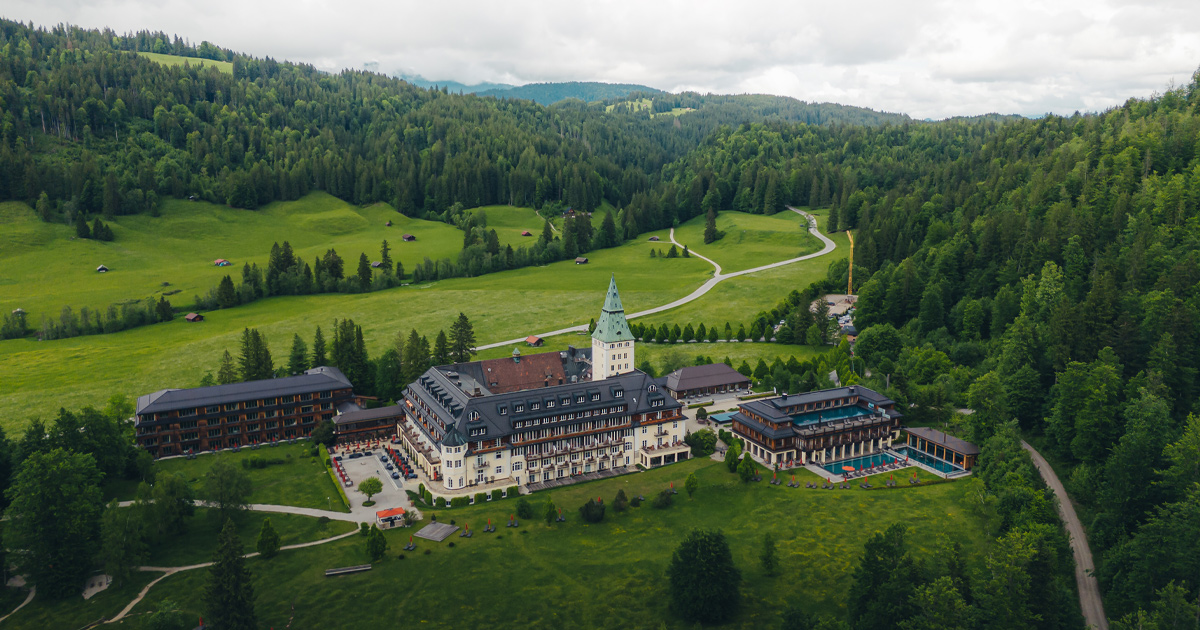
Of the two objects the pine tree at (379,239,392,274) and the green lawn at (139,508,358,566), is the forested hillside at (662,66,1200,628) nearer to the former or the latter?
the green lawn at (139,508,358,566)

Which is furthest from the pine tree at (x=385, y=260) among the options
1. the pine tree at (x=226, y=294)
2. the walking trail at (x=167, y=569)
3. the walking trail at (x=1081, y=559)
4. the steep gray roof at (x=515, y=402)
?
the walking trail at (x=1081, y=559)

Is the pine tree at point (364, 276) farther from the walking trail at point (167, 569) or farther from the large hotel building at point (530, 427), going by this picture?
the walking trail at point (167, 569)

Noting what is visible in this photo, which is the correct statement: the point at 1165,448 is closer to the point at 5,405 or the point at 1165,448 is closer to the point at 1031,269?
the point at 1031,269

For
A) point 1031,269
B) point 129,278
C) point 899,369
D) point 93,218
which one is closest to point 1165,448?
point 899,369

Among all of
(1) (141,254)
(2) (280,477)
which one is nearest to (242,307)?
(1) (141,254)

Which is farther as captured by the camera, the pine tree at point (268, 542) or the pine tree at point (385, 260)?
the pine tree at point (385, 260)
